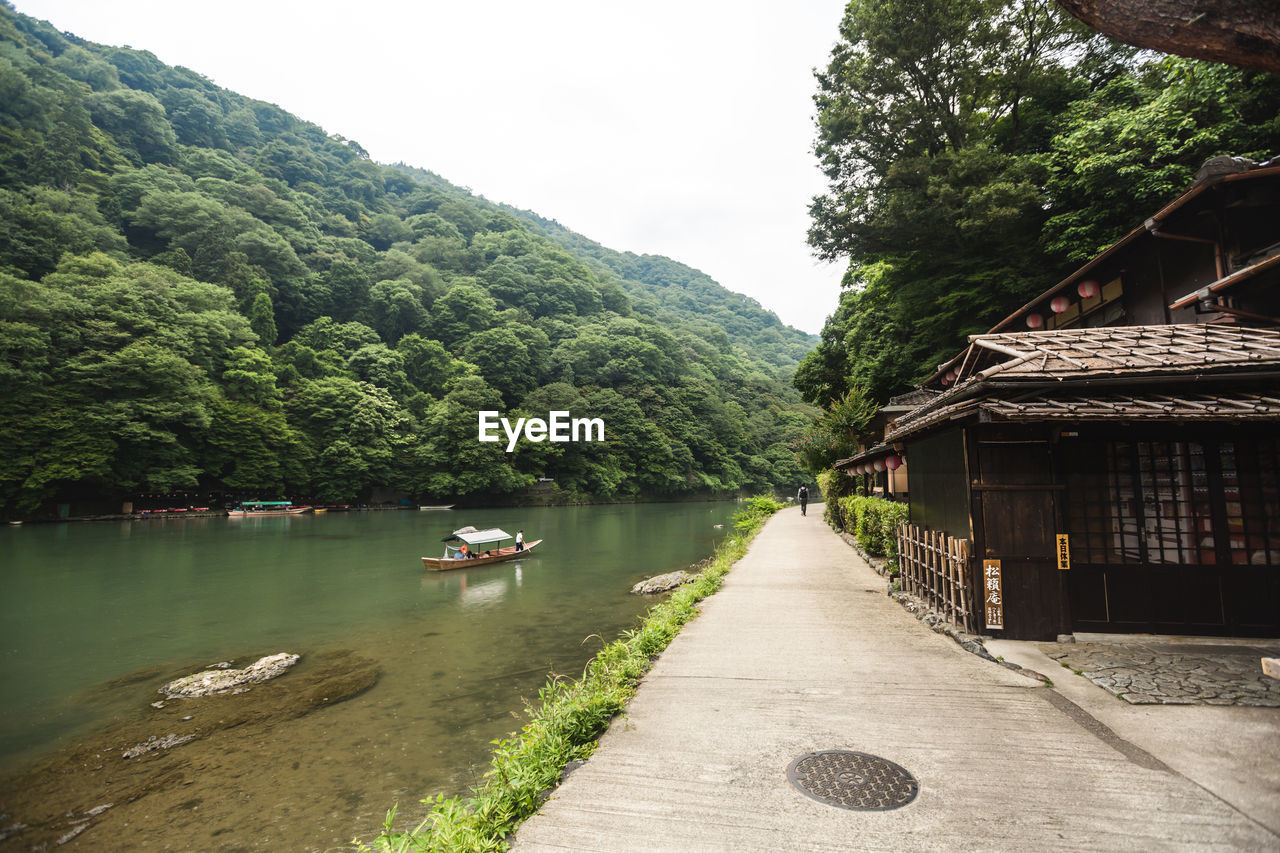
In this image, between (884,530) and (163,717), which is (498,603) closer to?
(163,717)

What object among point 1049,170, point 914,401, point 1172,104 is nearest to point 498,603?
point 914,401

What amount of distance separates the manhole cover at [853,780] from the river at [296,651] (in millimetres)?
4197

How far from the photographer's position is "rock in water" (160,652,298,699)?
8.49m

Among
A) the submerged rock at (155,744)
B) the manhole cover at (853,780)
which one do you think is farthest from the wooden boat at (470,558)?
the manhole cover at (853,780)

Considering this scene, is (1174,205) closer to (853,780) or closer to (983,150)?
(983,150)

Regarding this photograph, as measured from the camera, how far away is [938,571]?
7.16 m

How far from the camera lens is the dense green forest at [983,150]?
1222cm

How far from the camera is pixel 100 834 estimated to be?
525cm

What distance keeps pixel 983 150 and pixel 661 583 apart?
1488 centimetres

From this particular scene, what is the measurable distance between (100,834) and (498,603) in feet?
29.6

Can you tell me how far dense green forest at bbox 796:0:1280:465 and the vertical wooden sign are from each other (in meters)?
11.7

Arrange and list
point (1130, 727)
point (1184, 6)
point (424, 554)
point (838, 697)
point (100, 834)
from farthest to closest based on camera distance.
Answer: point (424, 554)
point (100, 834)
point (838, 697)
point (1130, 727)
point (1184, 6)

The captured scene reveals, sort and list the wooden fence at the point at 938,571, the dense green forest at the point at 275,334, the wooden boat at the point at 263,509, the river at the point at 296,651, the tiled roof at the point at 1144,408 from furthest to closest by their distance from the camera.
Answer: the wooden boat at the point at 263,509 → the dense green forest at the point at 275,334 → the wooden fence at the point at 938,571 → the river at the point at 296,651 → the tiled roof at the point at 1144,408

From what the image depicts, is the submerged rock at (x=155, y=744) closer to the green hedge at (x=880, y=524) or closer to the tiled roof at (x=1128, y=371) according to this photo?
the tiled roof at (x=1128, y=371)
